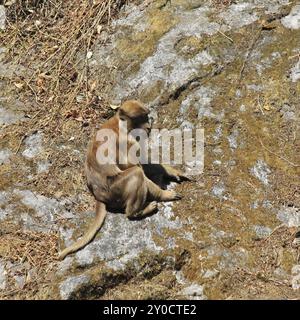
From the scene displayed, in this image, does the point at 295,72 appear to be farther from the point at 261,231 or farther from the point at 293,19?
the point at 261,231

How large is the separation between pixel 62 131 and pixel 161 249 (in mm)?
2352

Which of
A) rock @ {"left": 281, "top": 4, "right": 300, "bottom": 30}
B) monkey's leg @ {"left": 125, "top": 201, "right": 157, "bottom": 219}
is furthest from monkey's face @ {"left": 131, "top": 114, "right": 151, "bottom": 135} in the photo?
rock @ {"left": 281, "top": 4, "right": 300, "bottom": 30}

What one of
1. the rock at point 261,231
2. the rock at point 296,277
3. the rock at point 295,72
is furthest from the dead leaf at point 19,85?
the rock at point 296,277

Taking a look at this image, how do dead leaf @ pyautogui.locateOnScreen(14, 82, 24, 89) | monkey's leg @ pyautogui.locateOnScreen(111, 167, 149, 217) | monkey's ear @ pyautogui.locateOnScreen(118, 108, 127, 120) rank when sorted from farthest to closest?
1. dead leaf @ pyautogui.locateOnScreen(14, 82, 24, 89)
2. monkey's ear @ pyautogui.locateOnScreen(118, 108, 127, 120)
3. monkey's leg @ pyautogui.locateOnScreen(111, 167, 149, 217)

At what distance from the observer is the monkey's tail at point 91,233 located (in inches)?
282

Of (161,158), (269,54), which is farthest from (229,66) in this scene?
(161,158)

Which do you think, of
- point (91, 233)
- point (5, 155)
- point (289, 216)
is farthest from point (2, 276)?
point (289, 216)

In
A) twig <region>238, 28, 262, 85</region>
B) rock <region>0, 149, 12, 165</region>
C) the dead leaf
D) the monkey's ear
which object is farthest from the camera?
the dead leaf

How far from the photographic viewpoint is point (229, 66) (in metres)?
8.94

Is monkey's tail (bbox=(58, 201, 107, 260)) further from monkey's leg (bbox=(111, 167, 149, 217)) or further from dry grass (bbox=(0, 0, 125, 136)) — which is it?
dry grass (bbox=(0, 0, 125, 136))

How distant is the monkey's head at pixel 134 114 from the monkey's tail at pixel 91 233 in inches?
38.3

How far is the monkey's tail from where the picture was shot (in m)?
7.17

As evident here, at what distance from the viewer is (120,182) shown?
727 centimetres

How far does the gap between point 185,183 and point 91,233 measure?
1372mm
